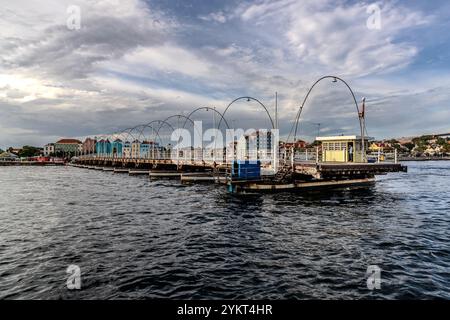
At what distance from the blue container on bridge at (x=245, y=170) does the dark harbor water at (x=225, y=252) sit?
8.13m

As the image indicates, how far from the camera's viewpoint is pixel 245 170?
33938mm

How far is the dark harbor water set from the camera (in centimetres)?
1001

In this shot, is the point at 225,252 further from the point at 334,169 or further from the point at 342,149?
the point at 342,149

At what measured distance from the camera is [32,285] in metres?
10.4

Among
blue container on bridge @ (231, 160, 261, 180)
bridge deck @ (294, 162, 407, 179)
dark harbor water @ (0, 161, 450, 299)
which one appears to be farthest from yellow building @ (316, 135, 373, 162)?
dark harbor water @ (0, 161, 450, 299)

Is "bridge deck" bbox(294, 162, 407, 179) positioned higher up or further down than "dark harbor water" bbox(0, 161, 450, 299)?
higher up

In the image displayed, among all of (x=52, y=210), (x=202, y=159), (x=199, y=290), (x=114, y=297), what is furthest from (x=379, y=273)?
(x=202, y=159)

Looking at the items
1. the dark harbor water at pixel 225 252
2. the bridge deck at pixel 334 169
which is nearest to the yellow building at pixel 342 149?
the bridge deck at pixel 334 169

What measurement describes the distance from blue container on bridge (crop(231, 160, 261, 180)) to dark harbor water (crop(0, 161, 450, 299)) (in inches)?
320

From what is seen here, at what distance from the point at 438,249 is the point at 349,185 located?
2851 centimetres

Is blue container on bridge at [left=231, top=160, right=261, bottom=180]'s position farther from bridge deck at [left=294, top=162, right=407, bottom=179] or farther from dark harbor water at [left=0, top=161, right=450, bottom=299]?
dark harbor water at [left=0, top=161, right=450, bottom=299]

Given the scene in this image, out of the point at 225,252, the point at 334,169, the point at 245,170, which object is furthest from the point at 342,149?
the point at 225,252

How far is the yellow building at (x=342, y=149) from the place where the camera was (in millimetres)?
43719
